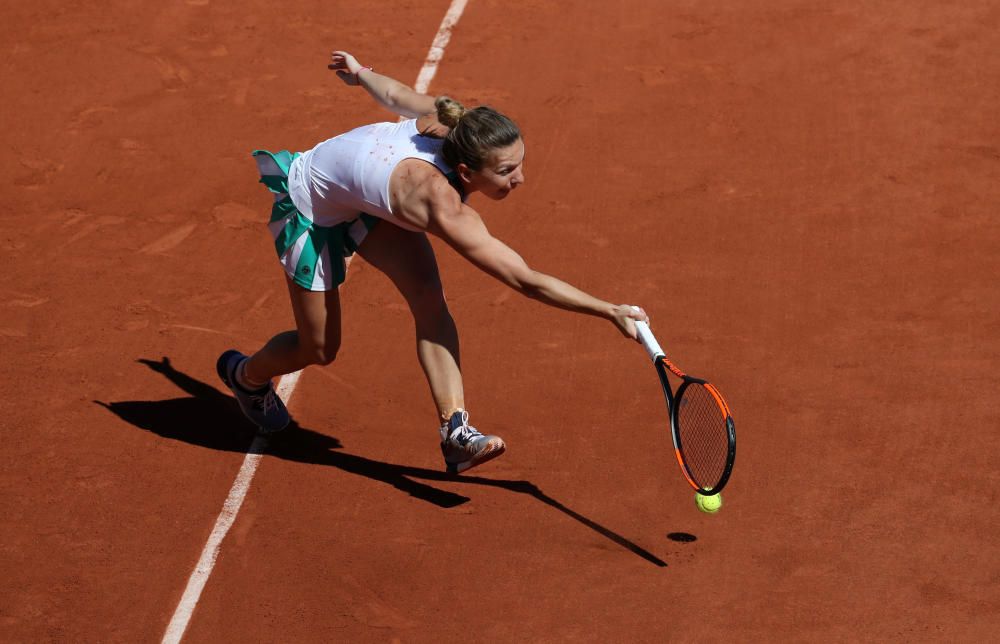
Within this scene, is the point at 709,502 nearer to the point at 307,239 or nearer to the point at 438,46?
the point at 307,239

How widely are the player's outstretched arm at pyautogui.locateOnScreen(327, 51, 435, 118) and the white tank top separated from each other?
214 mm

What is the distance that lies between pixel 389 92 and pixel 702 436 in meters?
2.08

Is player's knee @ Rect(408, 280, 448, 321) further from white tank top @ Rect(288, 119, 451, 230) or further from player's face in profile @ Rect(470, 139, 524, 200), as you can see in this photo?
player's face in profile @ Rect(470, 139, 524, 200)

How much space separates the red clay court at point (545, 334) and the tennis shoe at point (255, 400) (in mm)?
122

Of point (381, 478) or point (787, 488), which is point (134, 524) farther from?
point (787, 488)

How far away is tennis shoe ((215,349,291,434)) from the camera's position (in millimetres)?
6746

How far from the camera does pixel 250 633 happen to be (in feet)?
18.5

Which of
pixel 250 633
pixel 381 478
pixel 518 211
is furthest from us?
pixel 518 211

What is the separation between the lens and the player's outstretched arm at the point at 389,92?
19.9ft

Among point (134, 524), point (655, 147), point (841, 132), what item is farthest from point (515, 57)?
point (134, 524)

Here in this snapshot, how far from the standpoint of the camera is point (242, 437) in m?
6.93

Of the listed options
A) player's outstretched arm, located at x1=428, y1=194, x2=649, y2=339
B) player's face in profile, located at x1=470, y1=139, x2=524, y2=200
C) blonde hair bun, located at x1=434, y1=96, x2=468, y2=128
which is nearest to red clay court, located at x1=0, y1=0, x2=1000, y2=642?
player's outstretched arm, located at x1=428, y1=194, x2=649, y2=339

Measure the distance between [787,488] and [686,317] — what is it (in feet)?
5.09

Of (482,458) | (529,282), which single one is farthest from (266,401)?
(529,282)
